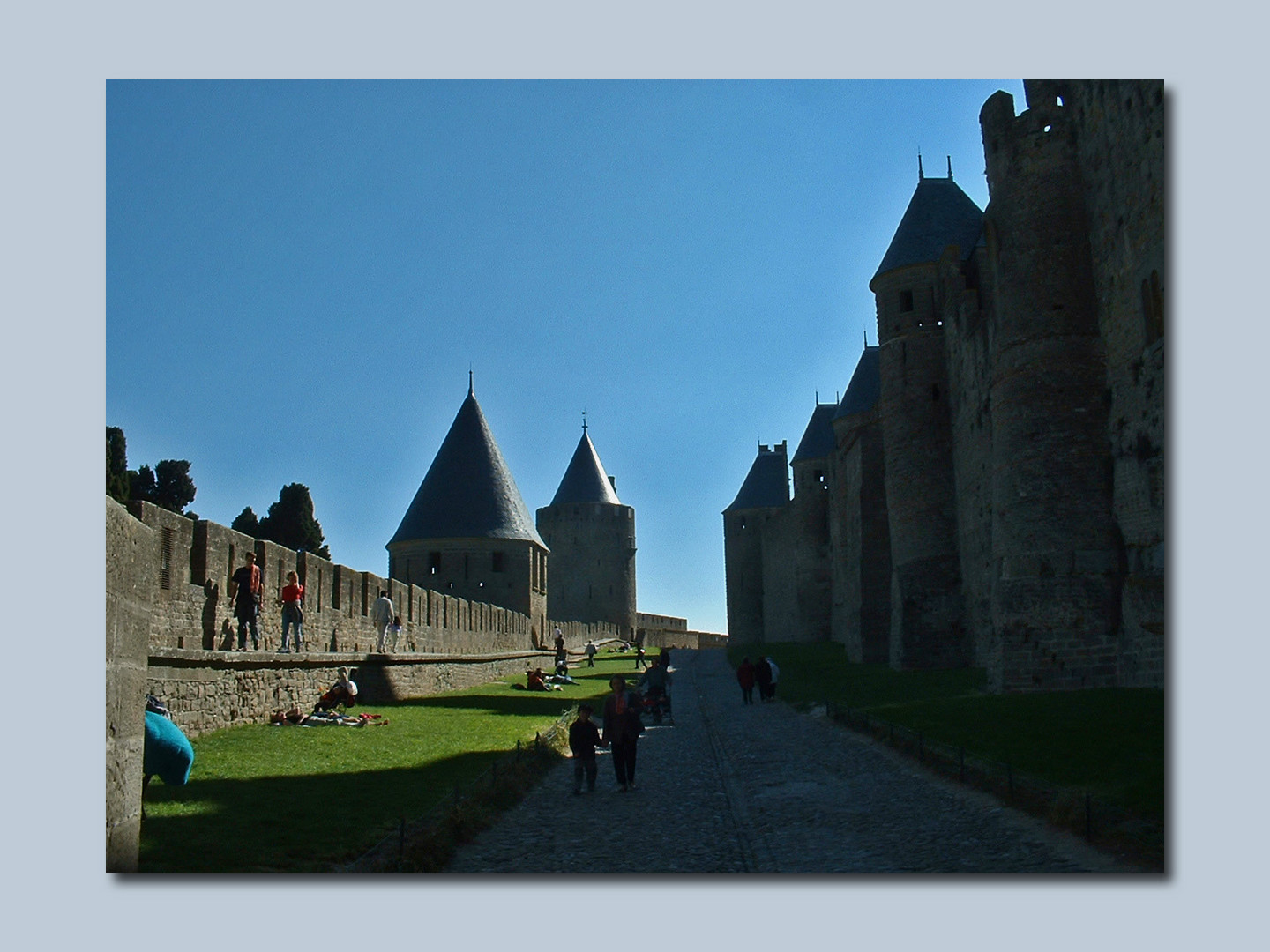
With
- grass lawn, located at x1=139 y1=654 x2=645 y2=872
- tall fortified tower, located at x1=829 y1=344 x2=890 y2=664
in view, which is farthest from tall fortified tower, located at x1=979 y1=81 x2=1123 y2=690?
tall fortified tower, located at x1=829 y1=344 x2=890 y2=664

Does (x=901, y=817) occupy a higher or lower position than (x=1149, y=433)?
lower

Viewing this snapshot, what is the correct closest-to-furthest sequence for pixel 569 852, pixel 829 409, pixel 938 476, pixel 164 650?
pixel 569 852 → pixel 164 650 → pixel 938 476 → pixel 829 409

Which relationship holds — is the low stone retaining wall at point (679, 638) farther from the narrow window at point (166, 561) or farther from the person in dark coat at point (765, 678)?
the narrow window at point (166, 561)

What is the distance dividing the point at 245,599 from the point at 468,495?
28.4 m

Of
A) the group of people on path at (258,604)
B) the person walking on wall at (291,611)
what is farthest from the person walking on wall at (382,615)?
the person walking on wall at (291,611)

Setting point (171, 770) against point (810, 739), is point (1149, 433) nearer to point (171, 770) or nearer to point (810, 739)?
point (810, 739)

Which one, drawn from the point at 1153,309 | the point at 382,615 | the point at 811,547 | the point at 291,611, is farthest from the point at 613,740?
the point at 811,547

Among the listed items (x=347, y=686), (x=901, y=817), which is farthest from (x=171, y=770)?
(x=347, y=686)

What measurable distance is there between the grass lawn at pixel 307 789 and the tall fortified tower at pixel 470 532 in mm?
24188

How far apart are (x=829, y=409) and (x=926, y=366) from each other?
26847 millimetres

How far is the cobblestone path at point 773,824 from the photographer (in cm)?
667

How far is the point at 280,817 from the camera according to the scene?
24.4ft

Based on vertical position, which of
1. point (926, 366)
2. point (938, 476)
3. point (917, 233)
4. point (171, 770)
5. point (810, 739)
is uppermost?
point (917, 233)

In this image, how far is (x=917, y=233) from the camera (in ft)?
86.5
